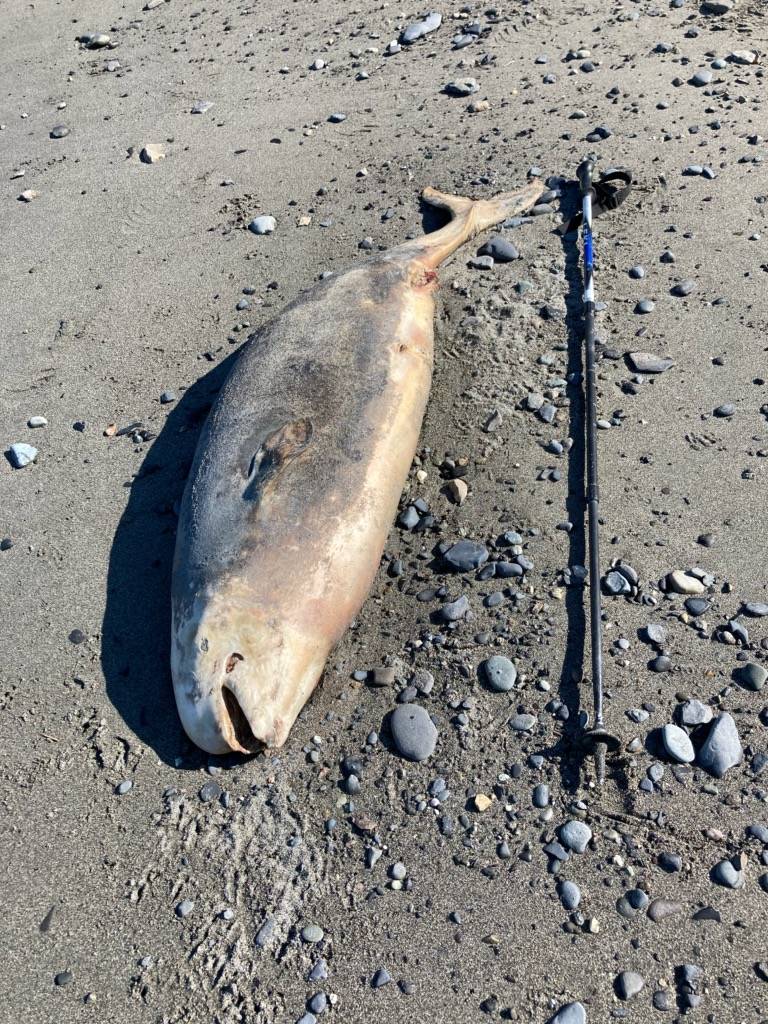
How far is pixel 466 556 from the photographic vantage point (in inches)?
151

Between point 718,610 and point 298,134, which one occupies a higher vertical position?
point 298,134

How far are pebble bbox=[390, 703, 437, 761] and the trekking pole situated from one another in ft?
1.93

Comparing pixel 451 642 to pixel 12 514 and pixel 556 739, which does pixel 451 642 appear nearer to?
pixel 556 739

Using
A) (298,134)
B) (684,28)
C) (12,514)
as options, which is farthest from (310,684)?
(684,28)

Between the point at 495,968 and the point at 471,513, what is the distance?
6.26 feet

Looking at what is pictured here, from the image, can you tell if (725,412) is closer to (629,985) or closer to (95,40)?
(629,985)

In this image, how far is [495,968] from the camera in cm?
Answer: 284

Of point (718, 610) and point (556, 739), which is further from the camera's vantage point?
point (718, 610)

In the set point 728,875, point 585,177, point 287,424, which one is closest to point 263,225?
point 585,177

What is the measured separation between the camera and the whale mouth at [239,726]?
322cm

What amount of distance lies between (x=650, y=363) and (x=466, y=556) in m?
1.53

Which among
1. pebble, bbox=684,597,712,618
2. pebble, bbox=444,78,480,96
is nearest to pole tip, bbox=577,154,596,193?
pebble, bbox=444,78,480,96

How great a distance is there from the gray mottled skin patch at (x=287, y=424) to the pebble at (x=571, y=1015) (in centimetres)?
186

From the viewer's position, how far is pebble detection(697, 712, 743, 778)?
10.3ft
